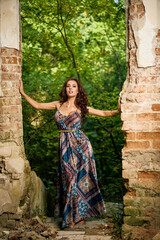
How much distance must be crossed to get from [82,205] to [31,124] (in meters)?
2.53

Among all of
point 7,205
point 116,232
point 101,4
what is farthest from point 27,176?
point 101,4

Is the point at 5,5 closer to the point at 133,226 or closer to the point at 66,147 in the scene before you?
the point at 66,147

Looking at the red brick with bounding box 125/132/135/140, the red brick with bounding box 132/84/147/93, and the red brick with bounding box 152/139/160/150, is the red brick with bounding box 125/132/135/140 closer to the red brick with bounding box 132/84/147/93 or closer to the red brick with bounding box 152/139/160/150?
the red brick with bounding box 152/139/160/150

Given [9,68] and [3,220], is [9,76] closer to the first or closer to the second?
[9,68]

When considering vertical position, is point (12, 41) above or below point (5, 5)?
below

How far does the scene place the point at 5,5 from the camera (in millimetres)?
3510

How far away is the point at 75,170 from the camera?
3.68m

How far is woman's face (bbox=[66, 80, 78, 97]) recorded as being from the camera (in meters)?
3.93

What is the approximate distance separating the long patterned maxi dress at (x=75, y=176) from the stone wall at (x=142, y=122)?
28.2 inches

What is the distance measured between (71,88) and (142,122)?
4.22ft

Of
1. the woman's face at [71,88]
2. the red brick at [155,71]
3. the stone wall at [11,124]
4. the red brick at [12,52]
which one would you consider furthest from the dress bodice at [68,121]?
the red brick at [155,71]

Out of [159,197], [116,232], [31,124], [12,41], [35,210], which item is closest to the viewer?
[159,197]

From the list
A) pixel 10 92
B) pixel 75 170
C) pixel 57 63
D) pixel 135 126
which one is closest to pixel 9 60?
pixel 10 92

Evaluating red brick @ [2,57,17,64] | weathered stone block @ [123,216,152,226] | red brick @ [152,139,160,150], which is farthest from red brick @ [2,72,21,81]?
weathered stone block @ [123,216,152,226]
